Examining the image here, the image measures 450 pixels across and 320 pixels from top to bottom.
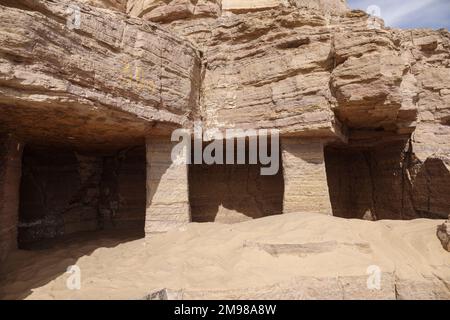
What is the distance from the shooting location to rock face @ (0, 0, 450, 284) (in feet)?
14.1

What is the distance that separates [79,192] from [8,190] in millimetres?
2715

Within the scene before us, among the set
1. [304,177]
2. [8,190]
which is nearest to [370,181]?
[304,177]

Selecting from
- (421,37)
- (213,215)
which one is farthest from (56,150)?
(421,37)

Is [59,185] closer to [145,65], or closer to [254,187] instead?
[145,65]

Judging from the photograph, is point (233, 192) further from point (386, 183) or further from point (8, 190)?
point (8, 190)

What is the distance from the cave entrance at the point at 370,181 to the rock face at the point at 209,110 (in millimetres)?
33

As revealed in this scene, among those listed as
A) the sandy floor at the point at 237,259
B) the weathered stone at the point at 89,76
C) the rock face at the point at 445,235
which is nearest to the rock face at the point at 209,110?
the weathered stone at the point at 89,76

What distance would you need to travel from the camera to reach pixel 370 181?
27.1ft

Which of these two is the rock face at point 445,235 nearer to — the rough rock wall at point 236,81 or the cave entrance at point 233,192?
the rough rock wall at point 236,81

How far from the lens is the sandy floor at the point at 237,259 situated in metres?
3.40

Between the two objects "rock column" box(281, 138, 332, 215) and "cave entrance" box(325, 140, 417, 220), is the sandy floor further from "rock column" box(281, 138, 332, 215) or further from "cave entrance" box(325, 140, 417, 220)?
"cave entrance" box(325, 140, 417, 220)

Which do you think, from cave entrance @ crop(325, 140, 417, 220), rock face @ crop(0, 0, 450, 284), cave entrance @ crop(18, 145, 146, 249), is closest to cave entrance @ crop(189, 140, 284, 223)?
rock face @ crop(0, 0, 450, 284)

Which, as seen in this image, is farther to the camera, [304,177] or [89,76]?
[304,177]
